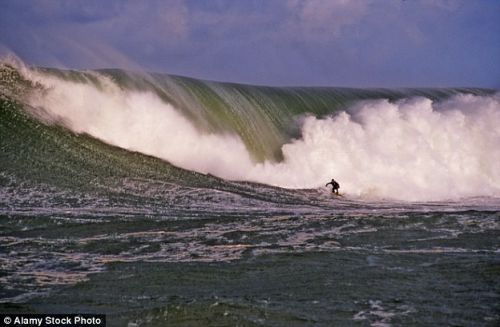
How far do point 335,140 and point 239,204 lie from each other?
9.71m

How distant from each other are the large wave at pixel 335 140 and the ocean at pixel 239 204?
58mm

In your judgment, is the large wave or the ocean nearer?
the ocean

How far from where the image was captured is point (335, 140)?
21.5 meters

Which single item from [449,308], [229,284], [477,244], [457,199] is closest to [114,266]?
[229,284]

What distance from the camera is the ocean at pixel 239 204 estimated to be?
580 cm

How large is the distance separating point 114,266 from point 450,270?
3.28 m

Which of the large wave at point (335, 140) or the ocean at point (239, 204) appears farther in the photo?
the large wave at point (335, 140)

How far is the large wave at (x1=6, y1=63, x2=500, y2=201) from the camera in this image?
16.3 m

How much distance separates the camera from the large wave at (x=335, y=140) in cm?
1631

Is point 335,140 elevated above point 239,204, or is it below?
above

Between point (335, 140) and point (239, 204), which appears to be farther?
point (335, 140)

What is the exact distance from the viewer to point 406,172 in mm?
20859

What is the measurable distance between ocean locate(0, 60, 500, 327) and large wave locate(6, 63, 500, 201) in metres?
0.06

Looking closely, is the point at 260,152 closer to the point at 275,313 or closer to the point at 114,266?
the point at 114,266
